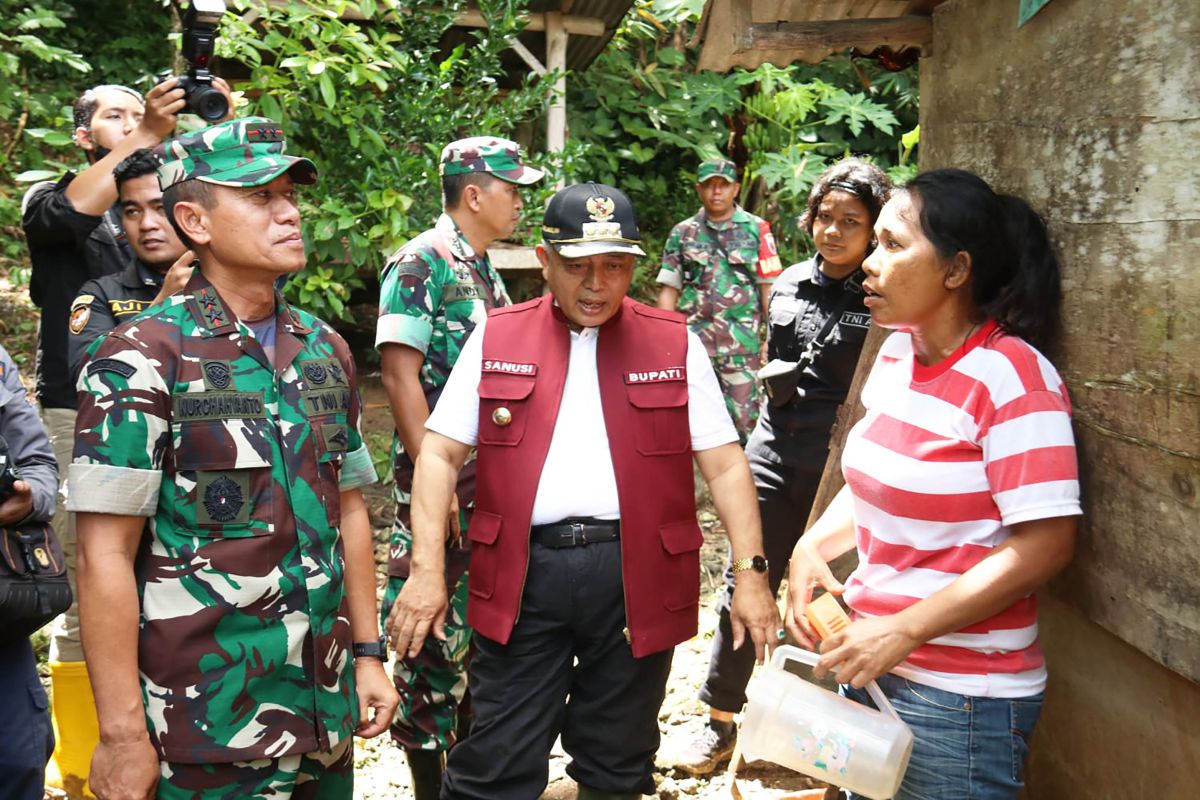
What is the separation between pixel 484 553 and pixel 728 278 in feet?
17.4

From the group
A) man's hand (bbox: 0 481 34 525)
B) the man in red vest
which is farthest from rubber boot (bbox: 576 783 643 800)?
man's hand (bbox: 0 481 34 525)

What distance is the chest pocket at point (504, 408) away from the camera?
2.78m

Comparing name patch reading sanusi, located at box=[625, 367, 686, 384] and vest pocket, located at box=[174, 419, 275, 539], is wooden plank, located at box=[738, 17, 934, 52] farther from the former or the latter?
vest pocket, located at box=[174, 419, 275, 539]

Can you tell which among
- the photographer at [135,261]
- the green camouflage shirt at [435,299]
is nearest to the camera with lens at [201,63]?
the photographer at [135,261]

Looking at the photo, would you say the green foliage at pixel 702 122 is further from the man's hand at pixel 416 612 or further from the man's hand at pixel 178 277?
the man's hand at pixel 416 612

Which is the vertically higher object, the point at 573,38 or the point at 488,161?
the point at 573,38

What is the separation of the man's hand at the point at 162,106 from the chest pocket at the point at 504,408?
1.47 meters

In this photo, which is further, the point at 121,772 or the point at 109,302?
the point at 109,302

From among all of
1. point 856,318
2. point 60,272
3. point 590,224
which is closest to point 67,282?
point 60,272

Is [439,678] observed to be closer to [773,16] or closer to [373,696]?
[373,696]

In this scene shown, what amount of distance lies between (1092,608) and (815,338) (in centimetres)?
195

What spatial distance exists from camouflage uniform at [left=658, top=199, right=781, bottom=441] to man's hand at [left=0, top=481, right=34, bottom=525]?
5.70 meters

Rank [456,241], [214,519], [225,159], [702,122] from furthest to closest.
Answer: [702,122], [456,241], [225,159], [214,519]

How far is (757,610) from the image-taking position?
105 inches
